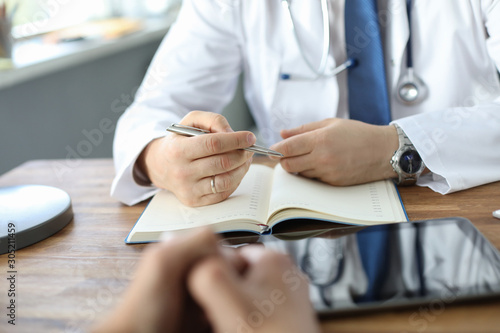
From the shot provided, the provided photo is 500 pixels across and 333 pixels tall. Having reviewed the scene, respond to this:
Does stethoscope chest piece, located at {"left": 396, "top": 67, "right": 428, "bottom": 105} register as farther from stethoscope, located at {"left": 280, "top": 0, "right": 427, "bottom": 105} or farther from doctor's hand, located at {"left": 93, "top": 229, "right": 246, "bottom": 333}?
doctor's hand, located at {"left": 93, "top": 229, "right": 246, "bottom": 333}

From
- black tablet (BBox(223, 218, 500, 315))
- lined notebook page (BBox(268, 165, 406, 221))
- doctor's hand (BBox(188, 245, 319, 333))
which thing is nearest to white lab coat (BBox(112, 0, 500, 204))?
lined notebook page (BBox(268, 165, 406, 221))

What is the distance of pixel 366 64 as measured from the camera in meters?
1.20

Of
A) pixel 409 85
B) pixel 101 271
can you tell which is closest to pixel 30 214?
pixel 101 271

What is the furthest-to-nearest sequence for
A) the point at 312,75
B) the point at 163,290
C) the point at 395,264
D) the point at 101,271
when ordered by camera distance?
the point at 312,75
the point at 101,271
the point at 395,264
the point at 163,290

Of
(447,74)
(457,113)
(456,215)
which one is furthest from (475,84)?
(456,215)

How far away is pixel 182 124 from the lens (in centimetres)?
98

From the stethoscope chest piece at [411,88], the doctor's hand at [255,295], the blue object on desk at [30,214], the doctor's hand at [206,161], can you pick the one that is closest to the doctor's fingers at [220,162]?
the doctor's hand at [206,161]

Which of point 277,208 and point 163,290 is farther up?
point 163,290

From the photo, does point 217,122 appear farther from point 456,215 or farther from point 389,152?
point 456,215

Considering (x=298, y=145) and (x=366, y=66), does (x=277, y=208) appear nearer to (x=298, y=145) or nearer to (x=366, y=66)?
(x=298, y=145)

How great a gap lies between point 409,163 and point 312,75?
0.48 metres

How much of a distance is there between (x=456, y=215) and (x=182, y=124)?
1.78 ft

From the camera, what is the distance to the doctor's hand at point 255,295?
42 cm

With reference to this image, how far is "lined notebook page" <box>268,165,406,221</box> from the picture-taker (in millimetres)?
819
